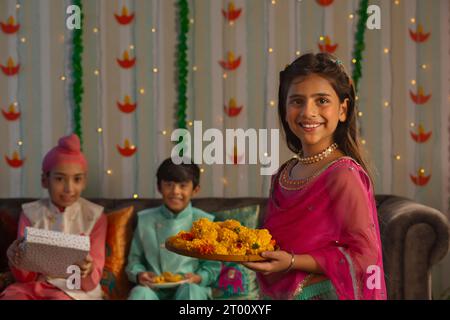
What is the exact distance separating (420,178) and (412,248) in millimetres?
613

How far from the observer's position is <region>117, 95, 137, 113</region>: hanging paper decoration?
2887 millimetres

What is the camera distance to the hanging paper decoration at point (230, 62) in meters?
2.80

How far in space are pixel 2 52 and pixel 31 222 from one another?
0.90 metres

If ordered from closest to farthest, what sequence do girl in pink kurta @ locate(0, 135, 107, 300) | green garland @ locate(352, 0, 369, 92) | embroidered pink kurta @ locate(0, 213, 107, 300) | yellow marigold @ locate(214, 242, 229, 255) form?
yellow marigold @ locate(214, 242, 229, 255) < embroidered pink kurta @ locate(0, 213, 107, 300) < girl in pink kurta @ locate(0, 135, 107, 300) < green garland @ locate(352, 0, 369, 92)

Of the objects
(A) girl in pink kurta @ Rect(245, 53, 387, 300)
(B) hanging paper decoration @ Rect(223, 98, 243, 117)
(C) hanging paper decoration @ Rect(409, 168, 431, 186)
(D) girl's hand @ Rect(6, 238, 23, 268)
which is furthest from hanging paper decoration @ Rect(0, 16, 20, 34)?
(A) girl in pink kurta @ Rect(245, 53, 387, 300)

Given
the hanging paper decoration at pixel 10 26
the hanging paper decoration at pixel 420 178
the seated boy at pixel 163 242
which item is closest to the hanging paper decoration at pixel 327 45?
the hanging paper decoration at pixel 420 178

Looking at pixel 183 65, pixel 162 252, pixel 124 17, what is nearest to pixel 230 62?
pixel 183 65

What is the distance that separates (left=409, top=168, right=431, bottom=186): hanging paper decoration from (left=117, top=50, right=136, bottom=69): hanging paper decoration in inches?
54.3

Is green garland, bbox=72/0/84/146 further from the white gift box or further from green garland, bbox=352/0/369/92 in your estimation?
green garland, bbox=352/0/369/92

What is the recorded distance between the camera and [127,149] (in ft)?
9.49

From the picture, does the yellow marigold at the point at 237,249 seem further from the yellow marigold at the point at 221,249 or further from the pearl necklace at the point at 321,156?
the pearl necklace at the point at 321,156

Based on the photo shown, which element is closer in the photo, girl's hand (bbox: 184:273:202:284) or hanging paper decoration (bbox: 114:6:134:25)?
girl's hand (bbox: 184:273:202:284)
